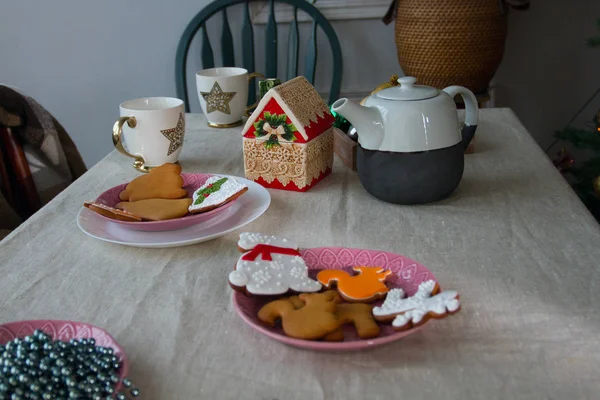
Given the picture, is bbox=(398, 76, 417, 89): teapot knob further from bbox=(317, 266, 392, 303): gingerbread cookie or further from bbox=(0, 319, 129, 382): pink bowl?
bbox=(0, 319, 129, 382): pink bowl

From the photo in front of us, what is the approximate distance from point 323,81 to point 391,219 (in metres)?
1.26

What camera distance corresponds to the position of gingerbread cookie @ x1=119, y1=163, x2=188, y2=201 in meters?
0.83

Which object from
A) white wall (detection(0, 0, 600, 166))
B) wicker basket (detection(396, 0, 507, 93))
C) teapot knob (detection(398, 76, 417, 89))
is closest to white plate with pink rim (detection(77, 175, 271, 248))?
teapot knob (detection(398, 76, 417, 89))

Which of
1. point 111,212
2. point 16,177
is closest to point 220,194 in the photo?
point 111,212

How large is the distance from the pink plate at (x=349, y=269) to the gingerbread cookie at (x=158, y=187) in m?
0.24

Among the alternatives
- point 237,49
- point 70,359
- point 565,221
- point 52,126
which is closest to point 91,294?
point 70,359

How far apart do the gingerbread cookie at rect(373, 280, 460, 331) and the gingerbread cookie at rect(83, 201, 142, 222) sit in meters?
0.34

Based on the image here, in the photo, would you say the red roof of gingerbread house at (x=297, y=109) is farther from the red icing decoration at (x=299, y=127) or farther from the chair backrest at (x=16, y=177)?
the chair backrest at (x=16, y=177)

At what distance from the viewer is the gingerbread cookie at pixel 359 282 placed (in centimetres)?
58

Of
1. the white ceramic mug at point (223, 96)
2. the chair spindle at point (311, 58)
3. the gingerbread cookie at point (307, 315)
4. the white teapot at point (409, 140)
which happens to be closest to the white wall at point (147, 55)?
the chair spindle at point (311, 58)

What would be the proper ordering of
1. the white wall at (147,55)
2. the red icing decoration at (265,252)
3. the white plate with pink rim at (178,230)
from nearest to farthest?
the red icing decoration at (265,252), the white plate with pink rim at (178,230), the white wall at (147,55)

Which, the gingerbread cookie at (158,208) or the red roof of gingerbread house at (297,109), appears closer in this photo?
the gingerbread cookie at (158,208)

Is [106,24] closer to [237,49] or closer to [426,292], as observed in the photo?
[237,49]

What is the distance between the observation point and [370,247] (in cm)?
73
